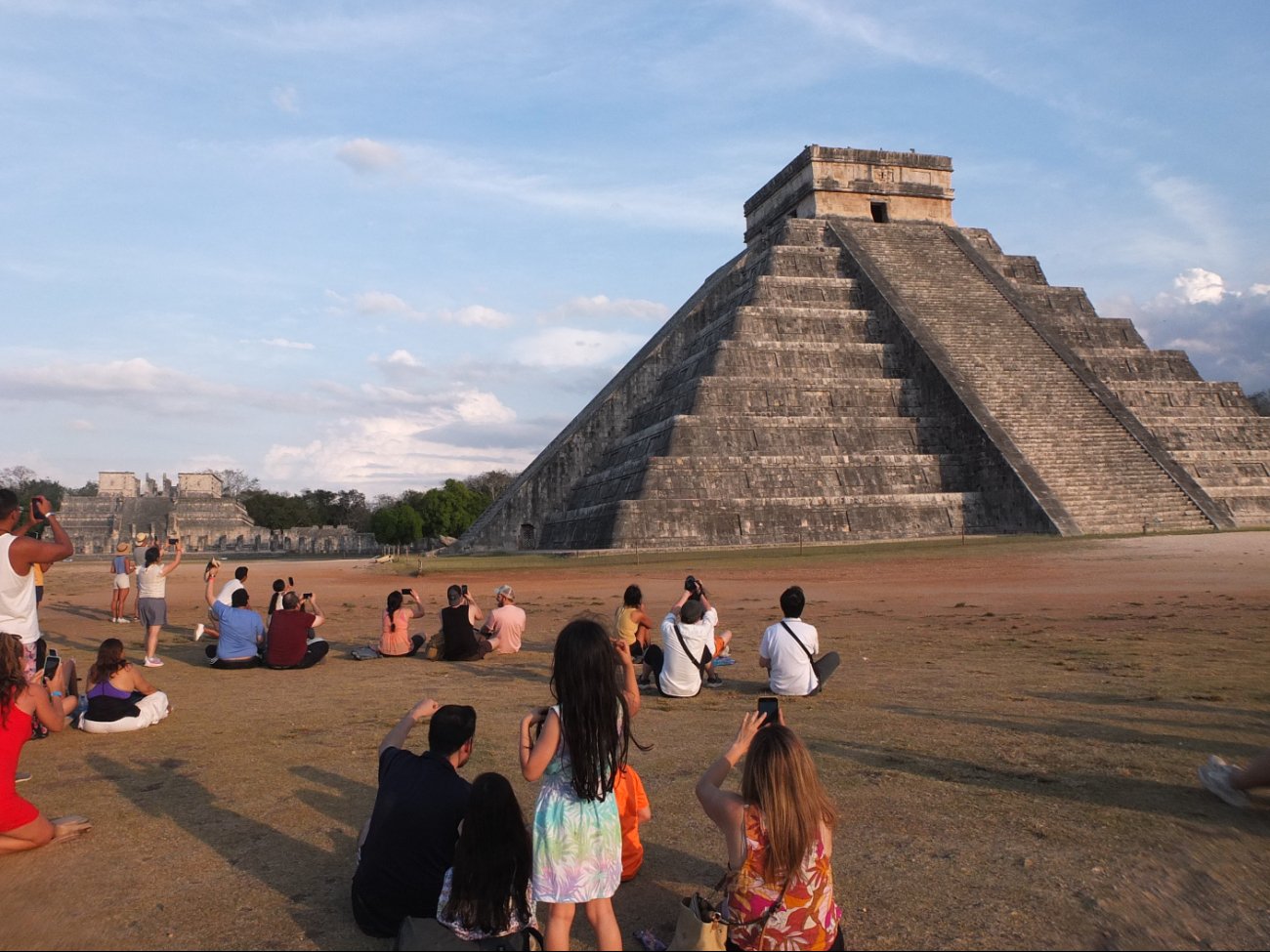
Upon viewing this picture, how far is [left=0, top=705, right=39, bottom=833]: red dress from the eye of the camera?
16.5 feet

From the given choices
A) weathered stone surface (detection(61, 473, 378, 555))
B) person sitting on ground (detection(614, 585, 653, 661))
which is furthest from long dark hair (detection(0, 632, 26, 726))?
weathered stone surface (detection(61, 473, 378, 555))

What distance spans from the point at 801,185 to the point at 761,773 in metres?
41.0

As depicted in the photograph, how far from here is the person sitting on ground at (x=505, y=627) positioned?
1205 cm

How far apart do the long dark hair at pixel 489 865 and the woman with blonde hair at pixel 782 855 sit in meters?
0.88

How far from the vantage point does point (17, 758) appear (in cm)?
529

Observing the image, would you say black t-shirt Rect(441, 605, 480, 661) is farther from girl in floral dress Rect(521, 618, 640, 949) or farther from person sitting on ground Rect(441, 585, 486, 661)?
girl in floral dress Rect(521, 618, 640, 949)

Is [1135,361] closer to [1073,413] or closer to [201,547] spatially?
[1073,413]

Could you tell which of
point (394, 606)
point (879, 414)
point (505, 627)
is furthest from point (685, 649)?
point (879, 414)

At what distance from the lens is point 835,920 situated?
3.83 meters

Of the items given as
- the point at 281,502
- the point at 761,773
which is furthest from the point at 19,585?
the point at 281,502

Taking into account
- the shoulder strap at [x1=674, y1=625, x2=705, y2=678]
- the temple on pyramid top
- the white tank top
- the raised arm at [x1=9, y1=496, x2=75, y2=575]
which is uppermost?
the temple on pyramid top

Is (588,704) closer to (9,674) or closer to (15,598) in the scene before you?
(9,674)

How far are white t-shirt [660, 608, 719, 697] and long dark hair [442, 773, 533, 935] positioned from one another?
16.3 ft

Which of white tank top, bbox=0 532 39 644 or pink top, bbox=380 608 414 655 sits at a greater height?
white tank top, bbox=0 532 39 644
